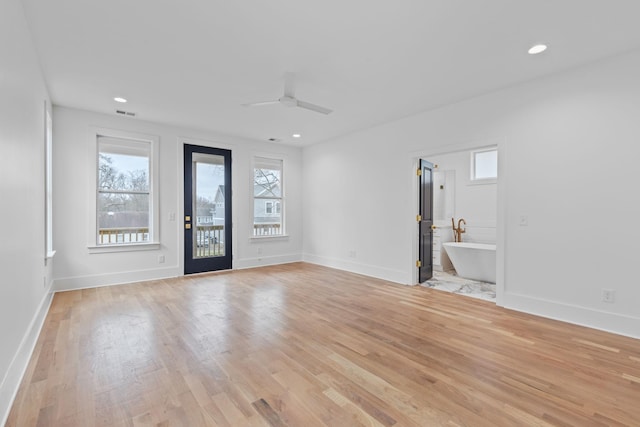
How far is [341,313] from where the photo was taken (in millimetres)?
3463

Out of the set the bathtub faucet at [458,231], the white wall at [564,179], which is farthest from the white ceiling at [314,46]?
the bathtub faucet at [458,231]

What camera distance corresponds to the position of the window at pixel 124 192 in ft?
15.6

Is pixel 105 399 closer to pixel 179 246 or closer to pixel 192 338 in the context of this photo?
pixel 192 338

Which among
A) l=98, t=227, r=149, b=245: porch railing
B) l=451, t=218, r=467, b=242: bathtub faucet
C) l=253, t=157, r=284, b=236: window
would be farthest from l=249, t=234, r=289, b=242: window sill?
l=451, t=218, r=467, b=242: bathtub faucet

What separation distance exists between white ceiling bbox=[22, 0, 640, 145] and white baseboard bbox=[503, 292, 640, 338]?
8.53 ft

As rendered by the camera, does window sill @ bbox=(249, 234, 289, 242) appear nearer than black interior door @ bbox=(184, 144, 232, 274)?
No

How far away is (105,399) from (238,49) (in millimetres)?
2993

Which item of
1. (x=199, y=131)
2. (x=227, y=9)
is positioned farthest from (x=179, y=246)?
(x=227, y=9)

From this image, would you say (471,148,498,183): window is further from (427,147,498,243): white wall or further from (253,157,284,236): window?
(253,157,284,236): window

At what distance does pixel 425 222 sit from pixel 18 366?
4957 millimetres

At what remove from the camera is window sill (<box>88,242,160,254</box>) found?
15.2 ft

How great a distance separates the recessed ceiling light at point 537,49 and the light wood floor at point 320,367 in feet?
9.02

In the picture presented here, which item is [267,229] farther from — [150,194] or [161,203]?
[150,194]

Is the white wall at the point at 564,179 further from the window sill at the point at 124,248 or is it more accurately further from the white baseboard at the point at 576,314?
the window sill at the point at 124,248
